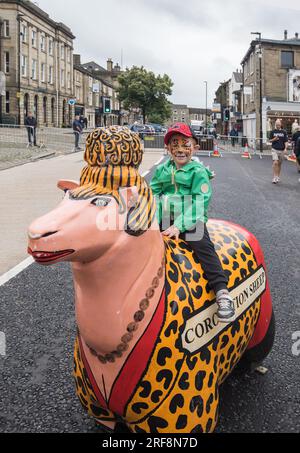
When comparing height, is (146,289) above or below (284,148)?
below

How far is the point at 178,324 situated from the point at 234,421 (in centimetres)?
105

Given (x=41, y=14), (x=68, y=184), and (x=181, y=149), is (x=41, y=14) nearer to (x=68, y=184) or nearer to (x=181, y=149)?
(x=181, y=149)

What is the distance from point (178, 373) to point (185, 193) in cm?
110

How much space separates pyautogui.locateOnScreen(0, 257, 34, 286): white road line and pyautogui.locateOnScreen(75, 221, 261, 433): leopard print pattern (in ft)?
11.2

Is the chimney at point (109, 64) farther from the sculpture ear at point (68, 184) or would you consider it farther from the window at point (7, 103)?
the sculpture ear at point (68, 184)

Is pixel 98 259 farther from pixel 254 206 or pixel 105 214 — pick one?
pixel 254 206

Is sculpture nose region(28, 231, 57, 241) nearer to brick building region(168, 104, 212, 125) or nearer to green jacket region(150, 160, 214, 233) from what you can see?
green jacket region(150, 160, 214, 233)

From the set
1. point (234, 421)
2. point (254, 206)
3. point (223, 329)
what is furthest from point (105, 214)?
point (254, 206)

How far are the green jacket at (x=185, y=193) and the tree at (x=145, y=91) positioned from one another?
60333 mm

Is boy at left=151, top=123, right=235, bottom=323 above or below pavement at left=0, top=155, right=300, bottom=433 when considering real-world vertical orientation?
above

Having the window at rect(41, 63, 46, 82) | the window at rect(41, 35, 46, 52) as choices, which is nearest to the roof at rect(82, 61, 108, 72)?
the window at rect(41, 35, 46, 52)

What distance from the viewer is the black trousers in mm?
2498

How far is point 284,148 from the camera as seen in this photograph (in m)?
13.9

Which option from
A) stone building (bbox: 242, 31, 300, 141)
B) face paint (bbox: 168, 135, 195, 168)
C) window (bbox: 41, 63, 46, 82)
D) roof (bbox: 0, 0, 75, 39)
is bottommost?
face paint (bbox: 168, 135, 195, 168)
